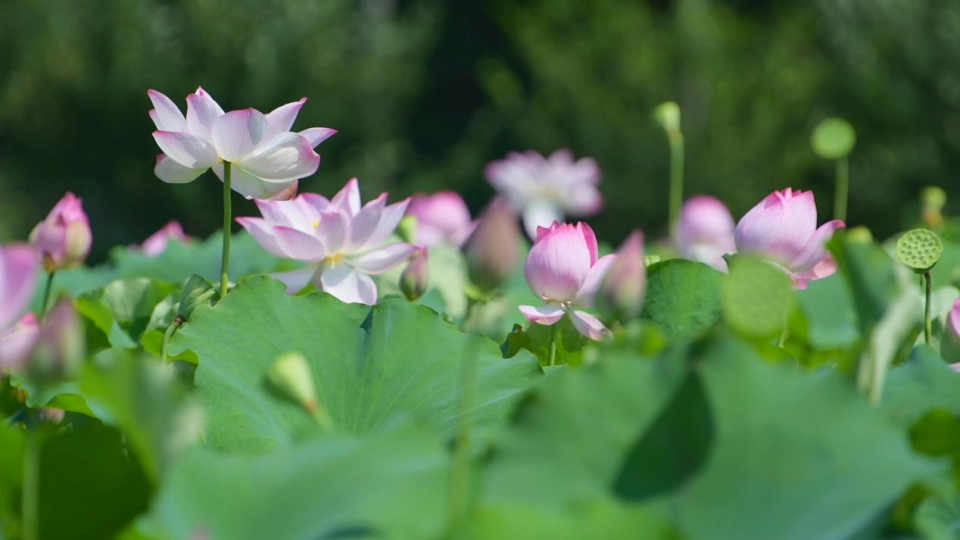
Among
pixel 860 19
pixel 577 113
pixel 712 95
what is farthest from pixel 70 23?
pixel 860 19

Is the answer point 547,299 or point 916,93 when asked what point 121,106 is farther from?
point 547,299

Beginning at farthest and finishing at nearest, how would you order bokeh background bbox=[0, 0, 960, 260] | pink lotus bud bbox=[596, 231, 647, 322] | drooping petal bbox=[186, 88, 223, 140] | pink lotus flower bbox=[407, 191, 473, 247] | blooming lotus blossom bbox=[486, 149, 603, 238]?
1. bokeh background bbox=[0, 0, 960, 260]
2. blooming lotus blossom bbox=[486, 149, 603, 238]
3. pink lotus flower bbox=[407, 191, 473, 247]
4. drooping petal bbox=[186, 88, 223, 140]
5. pink lotus bud bbox=[596, 231, 647, 322]

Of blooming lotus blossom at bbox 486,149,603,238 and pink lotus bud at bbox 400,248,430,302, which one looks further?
blooming lotus blossom at bbox 486,149,603,238

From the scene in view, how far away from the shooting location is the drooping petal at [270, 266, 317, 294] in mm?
831

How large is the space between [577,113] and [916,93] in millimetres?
2179

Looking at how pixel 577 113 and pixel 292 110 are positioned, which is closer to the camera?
pixel 292 110

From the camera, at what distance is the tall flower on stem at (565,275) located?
707mm

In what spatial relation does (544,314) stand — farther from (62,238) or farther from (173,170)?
(62,238)

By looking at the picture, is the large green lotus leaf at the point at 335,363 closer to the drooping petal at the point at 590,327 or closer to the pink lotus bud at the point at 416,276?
the drooping petal at the point at 590,327

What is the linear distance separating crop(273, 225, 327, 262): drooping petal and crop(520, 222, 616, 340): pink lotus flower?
166 millimetres

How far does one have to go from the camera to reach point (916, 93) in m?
5.39

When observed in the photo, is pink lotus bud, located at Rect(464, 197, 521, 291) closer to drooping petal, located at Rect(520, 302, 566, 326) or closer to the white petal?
drooping petal, located at Rect(520, 302, 566, 326)

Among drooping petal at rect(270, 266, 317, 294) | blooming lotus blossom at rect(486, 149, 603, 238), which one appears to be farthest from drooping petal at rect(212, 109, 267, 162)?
blooming lotus blossom at rect(486, 149, 603, 238)

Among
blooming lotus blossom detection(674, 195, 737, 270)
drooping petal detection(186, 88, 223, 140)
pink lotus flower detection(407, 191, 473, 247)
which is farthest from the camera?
blooming lotus blossom detection(674, 195, 737, 270)
